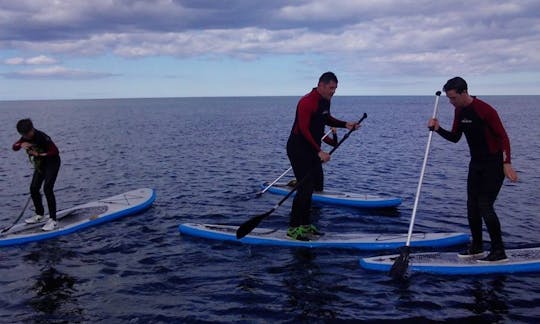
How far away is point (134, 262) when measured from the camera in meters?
9.96

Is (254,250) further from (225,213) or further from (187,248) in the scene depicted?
(225,213)

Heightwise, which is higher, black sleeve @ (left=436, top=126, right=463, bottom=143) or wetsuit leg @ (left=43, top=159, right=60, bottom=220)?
black sleeve @ (left=436, top=126, right=463, bottom=143)

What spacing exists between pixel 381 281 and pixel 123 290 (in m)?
4.95

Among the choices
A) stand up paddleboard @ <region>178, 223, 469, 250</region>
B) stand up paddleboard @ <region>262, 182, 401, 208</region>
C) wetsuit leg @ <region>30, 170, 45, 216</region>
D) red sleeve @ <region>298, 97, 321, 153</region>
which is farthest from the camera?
stand up paddleboard @ <region>262, 182, 401, 208</region>

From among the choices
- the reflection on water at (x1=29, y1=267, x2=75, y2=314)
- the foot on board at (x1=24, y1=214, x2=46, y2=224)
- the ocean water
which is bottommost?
the reflection on water at (x1=29, y1=267, x2=75, y2=314)

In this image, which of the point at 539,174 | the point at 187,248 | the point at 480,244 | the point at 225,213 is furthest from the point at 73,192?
the point at 539,174

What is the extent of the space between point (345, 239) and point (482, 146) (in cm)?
387

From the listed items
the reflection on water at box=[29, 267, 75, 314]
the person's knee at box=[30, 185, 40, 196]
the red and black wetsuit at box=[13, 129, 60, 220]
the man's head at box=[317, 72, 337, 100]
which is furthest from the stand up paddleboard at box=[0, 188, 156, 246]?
the man's head at box=[317, 72, 337, 100]

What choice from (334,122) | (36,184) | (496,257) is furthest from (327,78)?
(36,184)

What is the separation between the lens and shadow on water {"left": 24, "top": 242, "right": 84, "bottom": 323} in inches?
294

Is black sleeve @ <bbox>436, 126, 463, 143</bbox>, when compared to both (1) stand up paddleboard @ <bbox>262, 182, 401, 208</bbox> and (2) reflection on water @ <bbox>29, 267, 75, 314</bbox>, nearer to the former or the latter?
(1) stand up paddleboard @ <bbox>262, 182, 401, 208</bbox>

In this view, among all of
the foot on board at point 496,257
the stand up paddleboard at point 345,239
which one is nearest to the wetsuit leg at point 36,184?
the stand up paddleboard at point 345,239

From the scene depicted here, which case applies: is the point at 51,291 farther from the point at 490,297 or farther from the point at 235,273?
the point at 490,297

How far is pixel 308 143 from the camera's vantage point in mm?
10086
